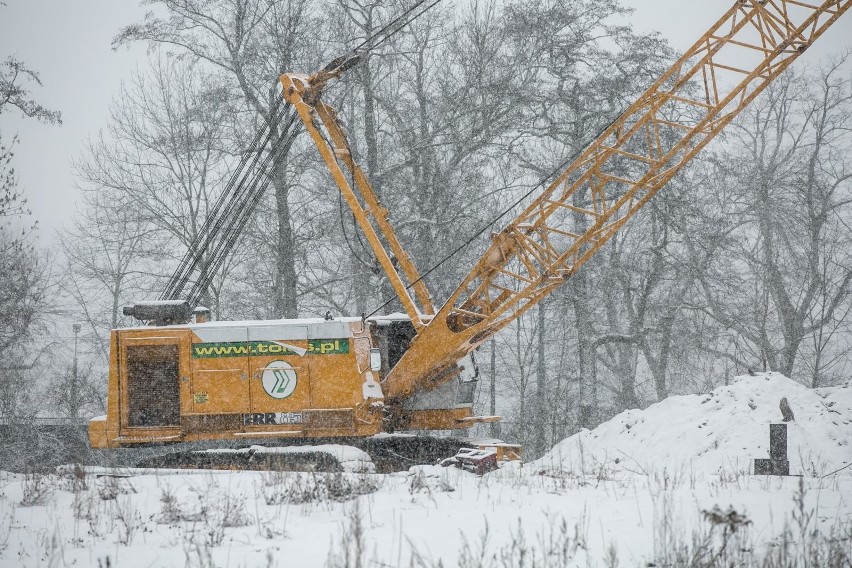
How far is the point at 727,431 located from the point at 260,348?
881 centimetres

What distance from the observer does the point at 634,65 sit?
23406 mm

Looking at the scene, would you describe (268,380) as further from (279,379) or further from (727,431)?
(727,431)

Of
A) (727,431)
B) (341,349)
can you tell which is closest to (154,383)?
(341,349)

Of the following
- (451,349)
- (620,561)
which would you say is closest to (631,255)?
(451,349)

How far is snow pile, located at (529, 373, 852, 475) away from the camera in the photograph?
532 inches

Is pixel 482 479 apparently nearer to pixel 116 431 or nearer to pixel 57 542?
pixel 57 542

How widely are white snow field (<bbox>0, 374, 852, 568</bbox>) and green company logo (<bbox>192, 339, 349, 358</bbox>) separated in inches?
116

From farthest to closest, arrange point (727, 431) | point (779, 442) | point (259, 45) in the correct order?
point (259, 45), point (727, 431), point (779, 442)

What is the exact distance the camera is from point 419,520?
645 centimetres

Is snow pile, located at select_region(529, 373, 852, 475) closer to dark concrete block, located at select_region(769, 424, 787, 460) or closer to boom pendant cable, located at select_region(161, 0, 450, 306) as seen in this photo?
dark concrete block, located at select_region(769, 424, 787, 460)

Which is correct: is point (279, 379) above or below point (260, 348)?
below

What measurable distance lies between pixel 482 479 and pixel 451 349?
4621 mm

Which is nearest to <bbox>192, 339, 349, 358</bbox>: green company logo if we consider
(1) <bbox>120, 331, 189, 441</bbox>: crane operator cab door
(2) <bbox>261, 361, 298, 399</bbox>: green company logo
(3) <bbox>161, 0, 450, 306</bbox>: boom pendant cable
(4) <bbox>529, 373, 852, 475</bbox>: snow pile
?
(2) <bbox>261, 361, 298, 399</bbox>: green company logo

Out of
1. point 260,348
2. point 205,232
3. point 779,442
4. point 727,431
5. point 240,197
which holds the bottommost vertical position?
point 727,431
